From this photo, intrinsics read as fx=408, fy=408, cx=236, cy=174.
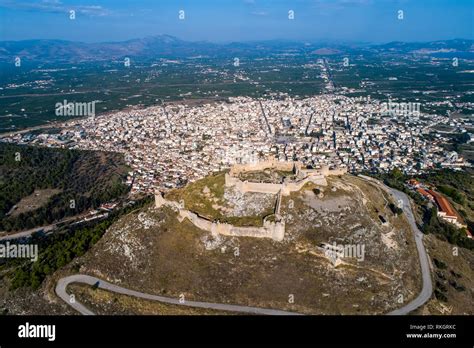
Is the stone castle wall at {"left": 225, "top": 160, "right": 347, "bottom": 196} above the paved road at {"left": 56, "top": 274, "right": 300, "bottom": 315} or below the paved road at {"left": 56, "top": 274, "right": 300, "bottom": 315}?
above

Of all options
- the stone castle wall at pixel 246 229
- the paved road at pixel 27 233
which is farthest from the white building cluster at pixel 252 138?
the stone castle wall at pixel 246 229

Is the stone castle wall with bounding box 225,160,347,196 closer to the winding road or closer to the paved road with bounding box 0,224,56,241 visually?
the winding road

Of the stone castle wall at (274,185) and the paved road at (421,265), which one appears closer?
the paved road at (421,265)

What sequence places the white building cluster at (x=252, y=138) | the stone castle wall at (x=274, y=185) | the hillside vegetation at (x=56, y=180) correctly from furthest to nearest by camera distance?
the white building cluster at (x=252, y=138), the hillside vegetation at (x=56, y=180), the stone castle wall at (x=274, y=185)

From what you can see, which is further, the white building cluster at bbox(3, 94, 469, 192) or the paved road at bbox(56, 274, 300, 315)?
the white building cluster at bbox(3, 94, 469, 192)

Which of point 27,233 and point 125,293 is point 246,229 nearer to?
point 125,293

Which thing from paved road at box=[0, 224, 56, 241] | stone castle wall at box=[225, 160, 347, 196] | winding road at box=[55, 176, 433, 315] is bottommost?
paved road at box=[0, 224, 56, 241]

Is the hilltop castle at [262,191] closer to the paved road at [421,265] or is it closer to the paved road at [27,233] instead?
the paved road at [421,265]

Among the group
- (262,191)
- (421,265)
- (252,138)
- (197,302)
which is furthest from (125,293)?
(252,138)

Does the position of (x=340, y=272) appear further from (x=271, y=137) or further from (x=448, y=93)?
(x=448, y=93)

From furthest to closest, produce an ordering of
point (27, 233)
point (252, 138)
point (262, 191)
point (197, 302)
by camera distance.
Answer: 1. point (252, 138)
2. point (27, 233)
3. point (262, 191)
4. point (197, 302)

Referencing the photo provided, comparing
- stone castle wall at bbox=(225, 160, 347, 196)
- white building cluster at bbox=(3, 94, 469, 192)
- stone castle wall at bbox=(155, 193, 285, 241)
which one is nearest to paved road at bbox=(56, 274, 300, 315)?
stone castle wall at bbox=(155, 193, 285, 241)
